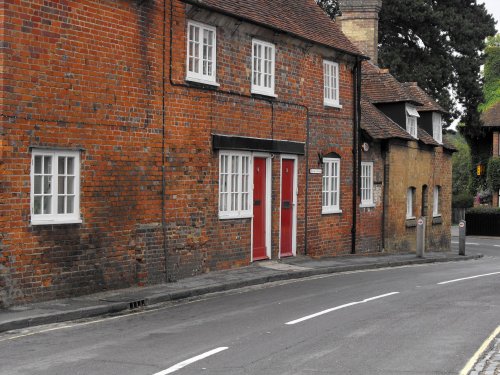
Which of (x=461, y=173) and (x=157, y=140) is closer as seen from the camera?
(x=157, y=140)

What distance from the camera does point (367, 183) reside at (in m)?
26.5

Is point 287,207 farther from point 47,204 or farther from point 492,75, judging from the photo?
point 492,75

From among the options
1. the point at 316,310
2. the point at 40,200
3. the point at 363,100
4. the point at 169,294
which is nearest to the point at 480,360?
the point at 316,310

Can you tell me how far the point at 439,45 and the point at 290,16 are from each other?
73.7 feet

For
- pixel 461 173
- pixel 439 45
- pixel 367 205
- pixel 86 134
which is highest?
pixel 439 45

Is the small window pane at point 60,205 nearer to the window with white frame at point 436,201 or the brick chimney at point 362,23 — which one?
the brick chimney at point 362,23

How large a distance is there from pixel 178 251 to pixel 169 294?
94.5 inches

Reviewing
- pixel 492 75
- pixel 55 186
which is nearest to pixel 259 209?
pixel 55 186

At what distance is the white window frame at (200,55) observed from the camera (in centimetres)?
1712

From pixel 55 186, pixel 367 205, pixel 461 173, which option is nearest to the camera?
pixel 55 186

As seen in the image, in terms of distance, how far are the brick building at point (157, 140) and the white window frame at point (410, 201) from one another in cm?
740

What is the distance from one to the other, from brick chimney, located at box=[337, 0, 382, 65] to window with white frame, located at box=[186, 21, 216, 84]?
16022 millimetres

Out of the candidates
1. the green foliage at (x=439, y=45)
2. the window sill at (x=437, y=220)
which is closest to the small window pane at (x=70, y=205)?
the window sill at (x=437, y=220)

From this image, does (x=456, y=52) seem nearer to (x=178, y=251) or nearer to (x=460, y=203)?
(x=460, y=203)
